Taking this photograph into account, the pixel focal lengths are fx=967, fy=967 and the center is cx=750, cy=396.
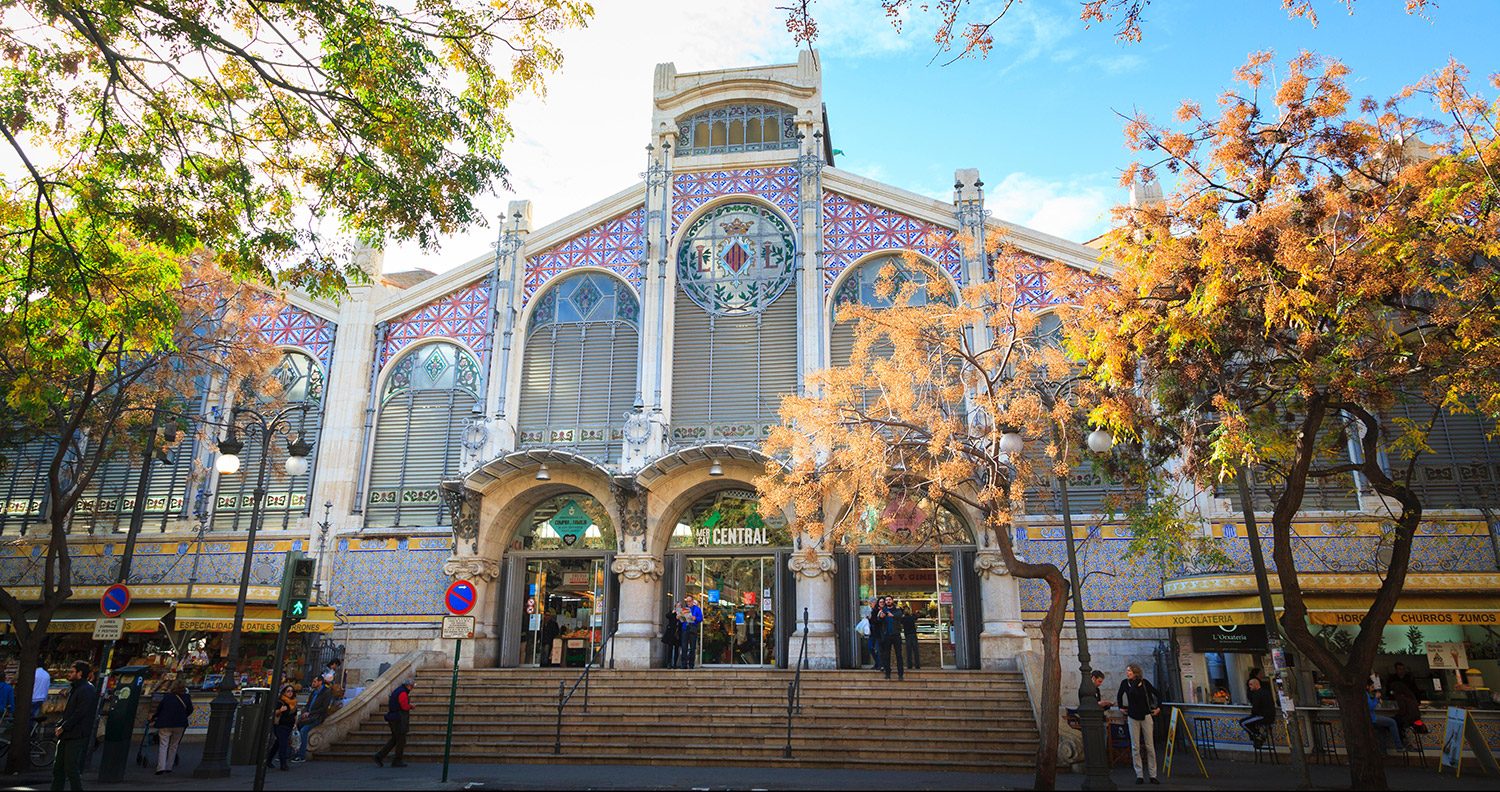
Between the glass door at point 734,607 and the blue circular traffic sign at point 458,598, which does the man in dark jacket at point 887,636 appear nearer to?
the glass door at point 734,607

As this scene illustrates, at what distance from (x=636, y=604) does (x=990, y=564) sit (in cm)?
787

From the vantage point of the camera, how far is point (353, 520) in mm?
23594

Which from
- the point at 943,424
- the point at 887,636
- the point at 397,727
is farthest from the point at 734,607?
the point at 943,424

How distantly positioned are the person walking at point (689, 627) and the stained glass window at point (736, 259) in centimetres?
721

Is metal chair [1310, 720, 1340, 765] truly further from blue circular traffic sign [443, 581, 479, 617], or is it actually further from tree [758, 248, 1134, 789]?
blue circular traffic sign [443, 581, 479, 617]

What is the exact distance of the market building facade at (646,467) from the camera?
20812mm

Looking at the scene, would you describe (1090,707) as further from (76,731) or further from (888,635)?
(76,731)

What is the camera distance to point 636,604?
71.7 ft

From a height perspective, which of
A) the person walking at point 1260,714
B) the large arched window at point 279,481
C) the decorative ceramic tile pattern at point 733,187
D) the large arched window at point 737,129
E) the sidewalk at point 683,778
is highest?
the large arched window at point 737,129

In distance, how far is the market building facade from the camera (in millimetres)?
20812

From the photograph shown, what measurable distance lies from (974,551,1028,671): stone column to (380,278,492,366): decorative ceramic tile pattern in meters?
13.6

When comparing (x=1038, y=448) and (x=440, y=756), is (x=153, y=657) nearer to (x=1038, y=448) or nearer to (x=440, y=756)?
(x=440, y=756)

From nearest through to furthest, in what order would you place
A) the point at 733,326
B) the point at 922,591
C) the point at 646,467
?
the point at 646,467
the point at 922,591
the point at 733,326

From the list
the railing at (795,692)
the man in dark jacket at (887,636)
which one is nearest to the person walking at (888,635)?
the man in dark jacket at (887,636)
